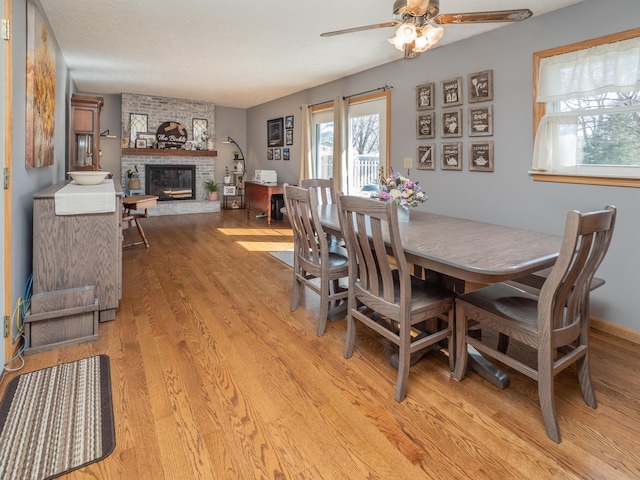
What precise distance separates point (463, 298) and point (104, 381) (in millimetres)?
1945

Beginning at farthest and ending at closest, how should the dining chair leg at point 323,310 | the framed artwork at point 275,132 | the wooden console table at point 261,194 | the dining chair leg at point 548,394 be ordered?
the framed artwork at point 275,132 < the wooden console table at point 261,194 < the dining chair leg at point 323,310 < the dining chair leg at point 548,394

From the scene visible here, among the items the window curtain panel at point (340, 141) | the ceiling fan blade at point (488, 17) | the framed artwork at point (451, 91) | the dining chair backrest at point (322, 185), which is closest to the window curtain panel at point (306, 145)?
the window curtain panel at point (340, 141)

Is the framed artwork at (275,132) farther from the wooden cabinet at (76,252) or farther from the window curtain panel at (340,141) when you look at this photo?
the wooden cabinet at (76,252)

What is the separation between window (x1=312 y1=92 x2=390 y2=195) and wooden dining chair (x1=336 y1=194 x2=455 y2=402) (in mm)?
2863

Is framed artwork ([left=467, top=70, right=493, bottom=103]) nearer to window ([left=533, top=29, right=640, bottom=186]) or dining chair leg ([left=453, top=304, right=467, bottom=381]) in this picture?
window ([left=533, top=29, right=640, bottom=186])

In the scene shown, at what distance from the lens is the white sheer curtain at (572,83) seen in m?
2.54

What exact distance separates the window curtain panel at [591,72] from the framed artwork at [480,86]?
0.46 meters

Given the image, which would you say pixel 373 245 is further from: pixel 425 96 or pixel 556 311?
pixel 425 96

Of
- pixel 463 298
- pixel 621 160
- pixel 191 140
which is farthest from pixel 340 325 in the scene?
pixel 191 140

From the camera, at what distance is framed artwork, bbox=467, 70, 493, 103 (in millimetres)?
3422

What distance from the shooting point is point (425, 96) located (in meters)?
4.04

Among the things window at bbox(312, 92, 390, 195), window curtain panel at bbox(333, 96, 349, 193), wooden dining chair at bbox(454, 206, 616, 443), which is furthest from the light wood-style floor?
window curtain panel at bbox(333, 96, 349, 193)

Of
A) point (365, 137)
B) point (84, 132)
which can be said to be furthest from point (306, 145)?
point (84, 132)

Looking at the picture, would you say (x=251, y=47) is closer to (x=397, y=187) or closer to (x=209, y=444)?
(x=397, y=187)
